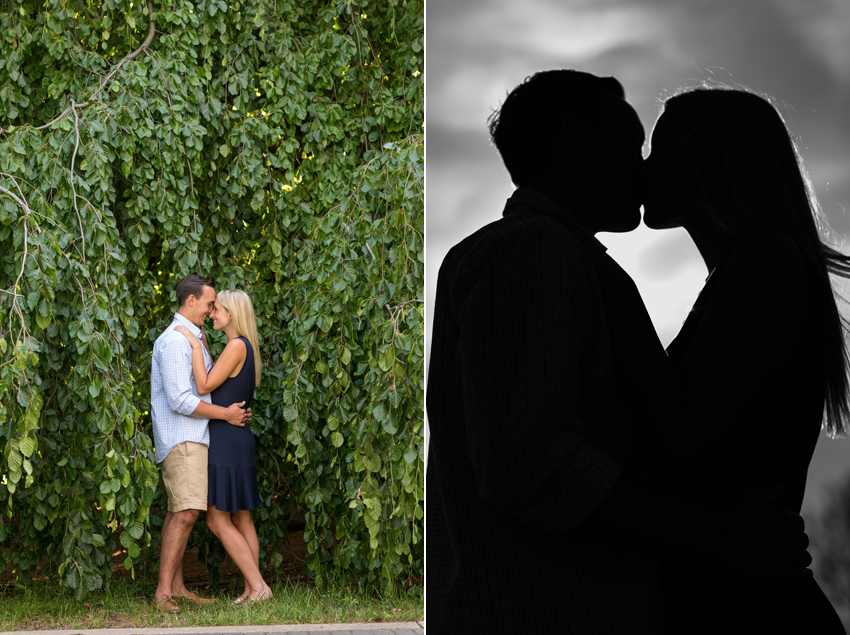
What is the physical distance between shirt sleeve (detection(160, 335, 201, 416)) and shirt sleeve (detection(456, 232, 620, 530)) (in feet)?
9.85

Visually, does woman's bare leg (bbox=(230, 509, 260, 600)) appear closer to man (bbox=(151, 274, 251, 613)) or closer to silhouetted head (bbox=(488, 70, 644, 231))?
man (bbox=(151, 274, 251, 613))

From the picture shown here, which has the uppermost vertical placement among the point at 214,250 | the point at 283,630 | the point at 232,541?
the point at 214,250

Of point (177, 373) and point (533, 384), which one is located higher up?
point (177, 373)

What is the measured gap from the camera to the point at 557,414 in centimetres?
78

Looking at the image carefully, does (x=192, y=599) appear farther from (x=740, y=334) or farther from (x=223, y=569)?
(x=740, y=334)

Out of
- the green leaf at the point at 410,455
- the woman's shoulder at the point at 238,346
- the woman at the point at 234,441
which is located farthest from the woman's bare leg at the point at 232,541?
the green leaf at the point at 410,455

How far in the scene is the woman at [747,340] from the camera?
0.89 metres

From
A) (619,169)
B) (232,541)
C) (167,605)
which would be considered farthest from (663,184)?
(167,605)

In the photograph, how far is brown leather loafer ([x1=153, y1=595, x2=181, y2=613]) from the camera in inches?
151

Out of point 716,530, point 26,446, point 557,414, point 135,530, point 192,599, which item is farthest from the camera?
point 192,599

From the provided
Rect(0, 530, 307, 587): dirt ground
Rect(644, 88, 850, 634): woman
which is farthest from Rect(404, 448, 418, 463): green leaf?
Rect(644, 88, 850, 634): woman

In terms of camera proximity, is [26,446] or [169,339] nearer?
[26,446]

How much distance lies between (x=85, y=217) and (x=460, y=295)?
9.68ft

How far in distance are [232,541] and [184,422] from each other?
60cm
